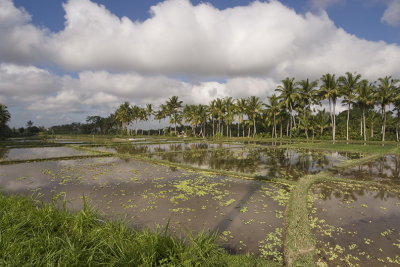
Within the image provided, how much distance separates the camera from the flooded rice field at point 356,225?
4.34 metres

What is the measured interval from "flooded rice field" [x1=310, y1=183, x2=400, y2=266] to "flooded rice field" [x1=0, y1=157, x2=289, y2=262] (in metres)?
1.02

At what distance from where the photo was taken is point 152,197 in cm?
786

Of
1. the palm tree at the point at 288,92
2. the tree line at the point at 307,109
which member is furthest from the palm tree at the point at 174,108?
the palm tree at the point at 288,92

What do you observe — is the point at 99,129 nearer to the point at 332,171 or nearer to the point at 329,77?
the point at 329,77

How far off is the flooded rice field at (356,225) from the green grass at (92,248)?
5.81 ft

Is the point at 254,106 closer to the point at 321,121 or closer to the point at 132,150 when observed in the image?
the point at 321,121

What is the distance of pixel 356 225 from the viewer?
5.70m

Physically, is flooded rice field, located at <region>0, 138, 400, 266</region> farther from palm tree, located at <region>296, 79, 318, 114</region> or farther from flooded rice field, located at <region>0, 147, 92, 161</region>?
palm tree, located at <region>296, 79, 318, 114</region>

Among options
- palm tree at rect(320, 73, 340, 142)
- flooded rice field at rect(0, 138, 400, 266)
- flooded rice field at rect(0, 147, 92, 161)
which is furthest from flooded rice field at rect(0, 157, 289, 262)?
Result: palm tree at rect(320, 73, 340, 142)

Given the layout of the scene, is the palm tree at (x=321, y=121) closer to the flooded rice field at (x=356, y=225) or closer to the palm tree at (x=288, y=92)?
the palm tree at (x=288, y=92)

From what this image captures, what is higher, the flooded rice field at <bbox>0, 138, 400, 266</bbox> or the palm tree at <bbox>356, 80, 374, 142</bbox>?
the palm tree at <bbox>356, 80, 374, 142</bbox>

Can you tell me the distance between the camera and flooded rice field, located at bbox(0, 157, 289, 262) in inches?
211

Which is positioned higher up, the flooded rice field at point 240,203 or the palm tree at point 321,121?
the palm tree at point 321,121

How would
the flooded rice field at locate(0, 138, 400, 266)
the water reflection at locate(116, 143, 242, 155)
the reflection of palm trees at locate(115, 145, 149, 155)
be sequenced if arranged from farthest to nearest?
the water reflection at locate(116, 143, 242, 155)
the reflection of palm trees at locate(115, 145, 149, 155)
the flooded rice field at locate(0, 138, 400, 266)
